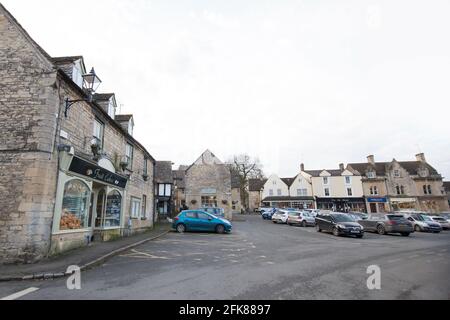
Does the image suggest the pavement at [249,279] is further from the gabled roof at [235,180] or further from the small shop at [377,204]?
the gabled roof at [235,180]

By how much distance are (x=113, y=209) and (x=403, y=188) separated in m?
47.7

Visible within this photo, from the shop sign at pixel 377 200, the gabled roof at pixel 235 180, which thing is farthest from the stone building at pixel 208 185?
the shop sign at pixel 377 200

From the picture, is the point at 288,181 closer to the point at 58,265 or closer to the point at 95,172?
the point at 95,172

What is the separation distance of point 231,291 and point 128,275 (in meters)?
2.99

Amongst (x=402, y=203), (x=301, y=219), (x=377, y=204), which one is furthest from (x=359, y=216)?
(x=402, y=203)

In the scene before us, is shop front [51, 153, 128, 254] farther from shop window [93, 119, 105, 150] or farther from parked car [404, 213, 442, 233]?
parked car [404, 213, 442, 233]

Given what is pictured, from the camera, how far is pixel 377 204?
42.4 metres

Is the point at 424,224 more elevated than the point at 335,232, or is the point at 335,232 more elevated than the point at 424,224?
the point at 335,232

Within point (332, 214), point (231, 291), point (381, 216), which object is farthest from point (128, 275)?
point (381, 216)

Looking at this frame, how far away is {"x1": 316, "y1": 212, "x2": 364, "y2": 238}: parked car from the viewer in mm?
15733

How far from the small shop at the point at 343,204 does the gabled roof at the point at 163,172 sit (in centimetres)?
2920

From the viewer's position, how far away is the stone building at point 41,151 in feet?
25.4
